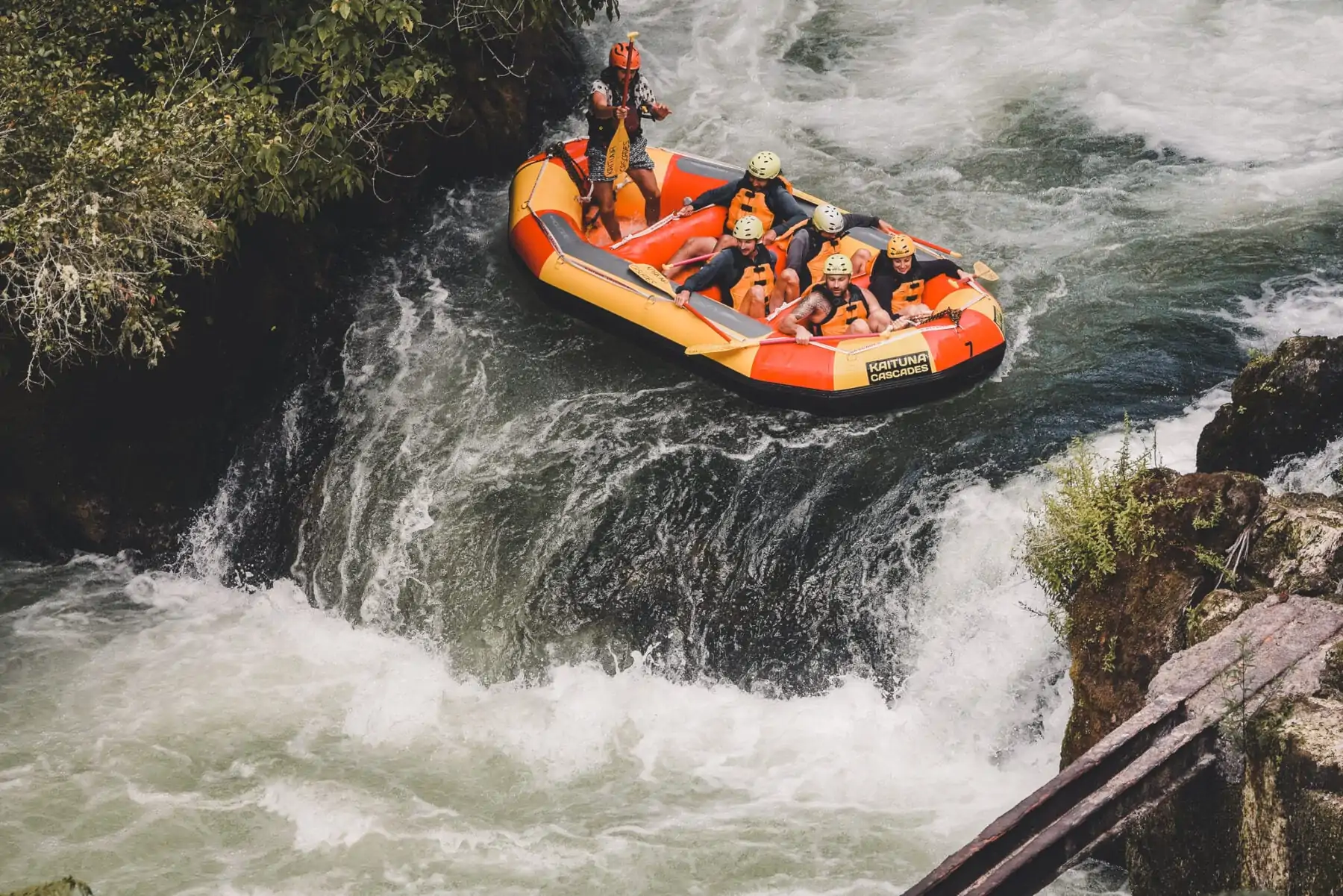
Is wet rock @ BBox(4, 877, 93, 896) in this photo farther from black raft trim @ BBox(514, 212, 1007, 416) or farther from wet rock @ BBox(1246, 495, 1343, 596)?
black raft trim @ BBox(514, 212, 1007, 416)

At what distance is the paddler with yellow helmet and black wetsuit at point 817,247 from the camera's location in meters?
9.52

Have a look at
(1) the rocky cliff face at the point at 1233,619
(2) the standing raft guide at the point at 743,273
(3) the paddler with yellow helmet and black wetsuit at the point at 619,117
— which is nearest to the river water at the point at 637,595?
(2) the standing raft guide at the point at 743,273

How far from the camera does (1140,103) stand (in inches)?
464

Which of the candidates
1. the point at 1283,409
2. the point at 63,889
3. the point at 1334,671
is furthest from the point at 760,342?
the point at 63,889

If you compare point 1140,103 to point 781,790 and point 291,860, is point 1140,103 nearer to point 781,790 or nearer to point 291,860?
point 781,790

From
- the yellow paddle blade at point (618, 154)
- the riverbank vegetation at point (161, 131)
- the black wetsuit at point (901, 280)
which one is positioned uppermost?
the riverbank vegetation at point (161, 131)

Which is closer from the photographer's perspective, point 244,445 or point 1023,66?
point 244,445

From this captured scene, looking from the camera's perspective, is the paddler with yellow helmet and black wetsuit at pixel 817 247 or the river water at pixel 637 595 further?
the paddler with yellow helmet and black wetsuit at pixel 817 247

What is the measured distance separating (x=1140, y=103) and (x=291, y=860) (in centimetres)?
911

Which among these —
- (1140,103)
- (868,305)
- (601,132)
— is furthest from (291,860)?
(1140,103)

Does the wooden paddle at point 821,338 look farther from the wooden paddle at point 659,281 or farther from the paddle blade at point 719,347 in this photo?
the wooden paddle at point 659,281

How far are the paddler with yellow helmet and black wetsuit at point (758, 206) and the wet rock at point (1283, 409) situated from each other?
365 cm

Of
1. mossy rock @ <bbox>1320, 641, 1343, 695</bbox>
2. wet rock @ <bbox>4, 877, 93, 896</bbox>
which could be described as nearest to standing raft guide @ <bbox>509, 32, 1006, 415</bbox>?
mossy rock @ <bbox>1320, 641, 1343, 695</bbox>

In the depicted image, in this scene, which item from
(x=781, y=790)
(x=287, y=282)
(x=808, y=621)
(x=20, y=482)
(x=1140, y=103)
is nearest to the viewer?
(x=781, y=790)
